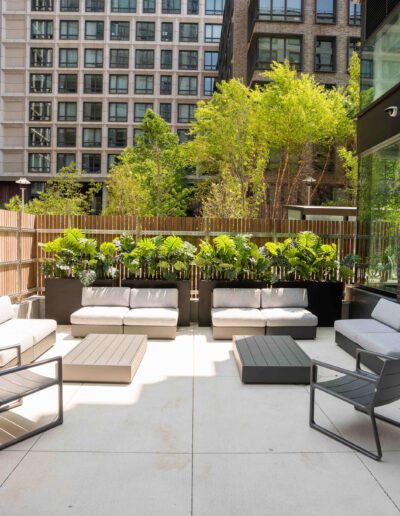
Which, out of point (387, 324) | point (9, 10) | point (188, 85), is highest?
point (9, 10)

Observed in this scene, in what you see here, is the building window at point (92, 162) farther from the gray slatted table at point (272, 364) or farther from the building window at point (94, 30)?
the gray slatted table at point (272, 364)

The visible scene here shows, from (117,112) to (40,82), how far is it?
292 inches

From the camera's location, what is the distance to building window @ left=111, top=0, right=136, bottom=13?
42969 mm

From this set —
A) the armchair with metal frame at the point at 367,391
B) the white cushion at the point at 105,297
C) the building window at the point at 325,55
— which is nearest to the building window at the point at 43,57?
the building window at the point at 325,55

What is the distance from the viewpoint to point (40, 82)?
4241 cm

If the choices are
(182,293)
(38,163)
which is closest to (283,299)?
(182,293)

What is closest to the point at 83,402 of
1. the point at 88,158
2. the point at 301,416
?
the point at 301,416

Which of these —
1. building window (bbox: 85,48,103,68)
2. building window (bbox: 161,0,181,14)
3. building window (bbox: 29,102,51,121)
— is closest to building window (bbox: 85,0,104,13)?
building window (bbox: 85,48,103,68)

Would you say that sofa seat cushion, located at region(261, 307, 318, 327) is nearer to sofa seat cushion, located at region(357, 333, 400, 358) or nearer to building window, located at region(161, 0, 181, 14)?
sofa seat cushion, located at region(357, 333, 400, 358)

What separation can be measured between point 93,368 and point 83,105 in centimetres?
4119

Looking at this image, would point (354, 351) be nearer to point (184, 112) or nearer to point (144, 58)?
point (184, 112)

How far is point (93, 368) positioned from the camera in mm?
5465

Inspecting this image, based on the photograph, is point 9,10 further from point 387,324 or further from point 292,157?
point 387,324

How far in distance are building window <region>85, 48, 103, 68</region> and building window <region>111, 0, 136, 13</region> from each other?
4122 mm
